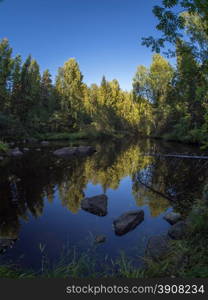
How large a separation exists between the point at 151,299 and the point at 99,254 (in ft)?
9.75

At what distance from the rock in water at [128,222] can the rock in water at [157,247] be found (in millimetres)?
1258

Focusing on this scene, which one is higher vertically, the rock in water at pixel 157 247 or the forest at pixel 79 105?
the forest at pixel 79 105

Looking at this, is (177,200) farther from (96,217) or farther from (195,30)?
(195,30)

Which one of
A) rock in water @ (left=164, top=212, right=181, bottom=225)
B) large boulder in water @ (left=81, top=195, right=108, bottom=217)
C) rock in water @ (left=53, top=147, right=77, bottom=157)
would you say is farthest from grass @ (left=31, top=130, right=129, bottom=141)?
rock in water @ (left=164, top=212, right=181, bottom=225)

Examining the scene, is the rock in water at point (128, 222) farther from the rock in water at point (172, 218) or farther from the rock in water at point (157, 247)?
the rock in water at point (157, 247)

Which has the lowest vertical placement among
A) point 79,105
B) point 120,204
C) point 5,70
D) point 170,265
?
point 120,204

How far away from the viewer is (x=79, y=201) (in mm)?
9344

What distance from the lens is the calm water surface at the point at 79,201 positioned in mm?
5871

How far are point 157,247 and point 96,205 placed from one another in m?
3.62

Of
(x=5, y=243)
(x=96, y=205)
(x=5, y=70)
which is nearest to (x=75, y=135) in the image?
(x=5, y=70)

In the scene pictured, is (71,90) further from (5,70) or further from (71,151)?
(71,151)

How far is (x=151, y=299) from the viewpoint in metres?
2.66

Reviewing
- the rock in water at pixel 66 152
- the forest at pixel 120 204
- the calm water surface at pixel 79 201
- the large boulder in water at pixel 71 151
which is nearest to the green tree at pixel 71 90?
the forest at pixel 120 204

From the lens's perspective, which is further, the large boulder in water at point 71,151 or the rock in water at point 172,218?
the large boulder in water at point 71,151
